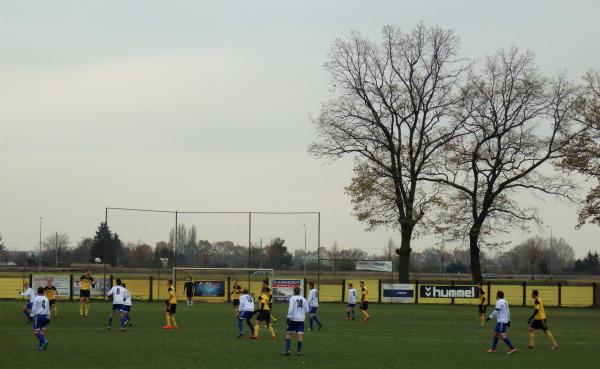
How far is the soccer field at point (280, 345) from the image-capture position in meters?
20.2

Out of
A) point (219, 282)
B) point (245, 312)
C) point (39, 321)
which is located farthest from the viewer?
point (219, 282)

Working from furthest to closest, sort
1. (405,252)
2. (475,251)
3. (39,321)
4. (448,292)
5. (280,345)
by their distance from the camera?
(405,252)
(475,251)
(448,292)
(280,345)
(39,321)

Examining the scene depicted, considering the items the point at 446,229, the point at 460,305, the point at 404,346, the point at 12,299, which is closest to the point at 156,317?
the point at 404,346

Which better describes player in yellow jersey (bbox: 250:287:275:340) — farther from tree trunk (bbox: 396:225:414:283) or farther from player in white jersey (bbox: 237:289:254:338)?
tree trunk (bbox: 396:225:414:283)

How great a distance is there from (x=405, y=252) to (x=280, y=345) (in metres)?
35.9

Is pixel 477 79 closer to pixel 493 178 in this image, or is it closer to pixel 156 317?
pixel 493 178

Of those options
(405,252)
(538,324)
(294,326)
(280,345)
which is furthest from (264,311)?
(405,252)

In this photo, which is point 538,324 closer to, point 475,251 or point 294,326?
point 294,326

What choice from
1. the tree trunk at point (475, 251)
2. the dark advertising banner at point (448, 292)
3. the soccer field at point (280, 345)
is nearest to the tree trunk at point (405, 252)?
the tree trunk at point (475, 251)

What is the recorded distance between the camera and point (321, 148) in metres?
59.9

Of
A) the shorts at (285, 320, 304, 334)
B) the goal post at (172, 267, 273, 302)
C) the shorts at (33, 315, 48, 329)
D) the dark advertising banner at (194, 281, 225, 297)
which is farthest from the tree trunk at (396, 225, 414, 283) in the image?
the shorts at (33, 315, 48, 329)

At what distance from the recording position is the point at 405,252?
197 feet

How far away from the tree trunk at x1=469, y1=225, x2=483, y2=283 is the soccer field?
65.4 ft

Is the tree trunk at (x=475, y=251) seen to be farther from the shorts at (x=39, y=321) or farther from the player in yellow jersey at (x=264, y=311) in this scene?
the shorts at (x=39, y=321)
